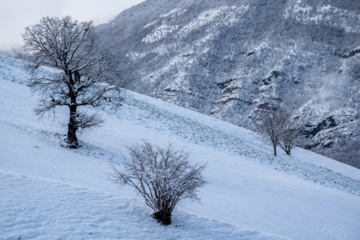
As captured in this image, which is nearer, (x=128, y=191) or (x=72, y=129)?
(x=128, y=191)

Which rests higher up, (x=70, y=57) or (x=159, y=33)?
(x=159, y=33)

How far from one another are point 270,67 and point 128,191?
11379cm

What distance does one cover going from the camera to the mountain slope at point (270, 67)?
87562mm

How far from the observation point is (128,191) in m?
10.9

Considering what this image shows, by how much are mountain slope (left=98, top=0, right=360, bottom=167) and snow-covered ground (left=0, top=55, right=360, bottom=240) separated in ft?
228

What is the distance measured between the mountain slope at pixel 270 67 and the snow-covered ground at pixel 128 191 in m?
69.4

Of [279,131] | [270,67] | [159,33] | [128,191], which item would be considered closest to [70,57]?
[128,191]

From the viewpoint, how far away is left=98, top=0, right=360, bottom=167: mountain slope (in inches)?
3447

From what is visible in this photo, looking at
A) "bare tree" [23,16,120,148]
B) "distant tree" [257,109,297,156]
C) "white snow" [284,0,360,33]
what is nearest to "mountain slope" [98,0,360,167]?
"white snow" [284,0,360,33]

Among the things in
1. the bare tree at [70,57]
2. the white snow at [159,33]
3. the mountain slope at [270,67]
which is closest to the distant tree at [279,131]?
the bare tree at [70,57]

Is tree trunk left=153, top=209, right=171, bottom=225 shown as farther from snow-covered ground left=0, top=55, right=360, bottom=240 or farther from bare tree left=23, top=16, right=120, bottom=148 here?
bare tree left=23, top=16, right=120, bottom=148

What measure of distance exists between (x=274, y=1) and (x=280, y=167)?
168992 mm

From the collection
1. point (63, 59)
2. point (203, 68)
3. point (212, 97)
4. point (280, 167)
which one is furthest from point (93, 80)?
point (203, 68)

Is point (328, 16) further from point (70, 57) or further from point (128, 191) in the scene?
point (128, 191)
